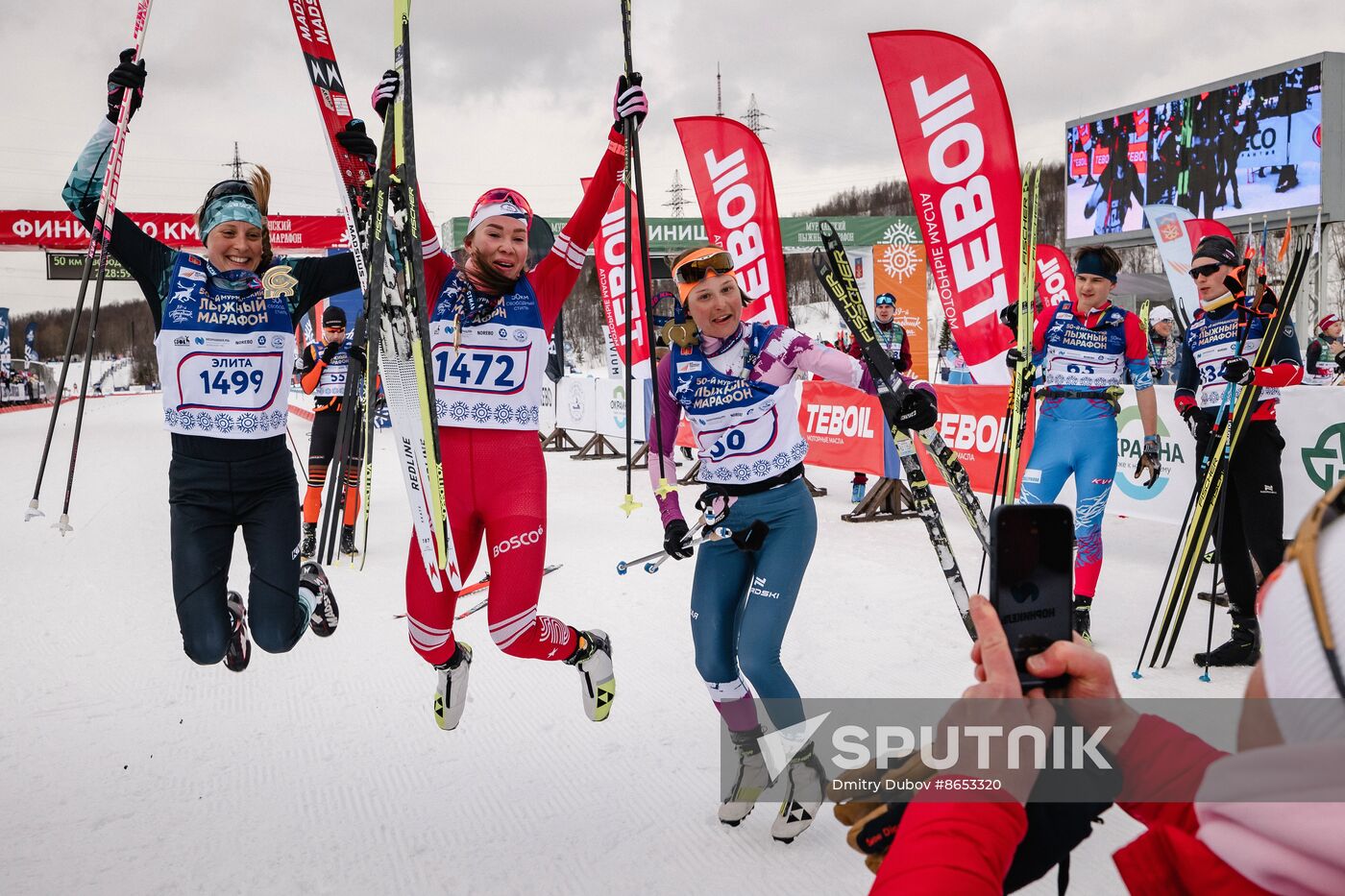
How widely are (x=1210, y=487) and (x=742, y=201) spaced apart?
503 centimetres

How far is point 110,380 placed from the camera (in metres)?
66.2

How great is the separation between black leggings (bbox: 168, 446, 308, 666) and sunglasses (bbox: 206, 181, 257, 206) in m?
1.08

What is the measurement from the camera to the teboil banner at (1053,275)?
13758 millimetres

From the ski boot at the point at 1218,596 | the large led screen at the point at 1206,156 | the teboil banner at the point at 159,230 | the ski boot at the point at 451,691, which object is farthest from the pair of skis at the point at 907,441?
the teboil banner at the point at 159,230

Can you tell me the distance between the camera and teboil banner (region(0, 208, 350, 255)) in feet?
78.2

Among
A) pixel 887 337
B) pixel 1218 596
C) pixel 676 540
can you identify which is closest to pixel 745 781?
pixel 676 540

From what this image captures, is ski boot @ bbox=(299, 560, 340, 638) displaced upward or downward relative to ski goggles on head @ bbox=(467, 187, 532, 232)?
downward

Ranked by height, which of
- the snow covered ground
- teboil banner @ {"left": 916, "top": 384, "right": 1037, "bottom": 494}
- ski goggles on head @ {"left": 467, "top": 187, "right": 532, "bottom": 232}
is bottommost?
the snow covered ground

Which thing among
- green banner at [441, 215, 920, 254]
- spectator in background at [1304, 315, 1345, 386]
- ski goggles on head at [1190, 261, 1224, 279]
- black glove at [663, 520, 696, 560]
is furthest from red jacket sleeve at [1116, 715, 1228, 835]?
green banner at [441, 215, 920, 254]

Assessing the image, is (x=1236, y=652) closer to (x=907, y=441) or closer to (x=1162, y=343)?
(x=907, y=441)

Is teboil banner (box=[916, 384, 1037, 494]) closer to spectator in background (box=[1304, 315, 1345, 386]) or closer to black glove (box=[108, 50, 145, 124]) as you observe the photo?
black glove (box=[108, 50, 145, 124])

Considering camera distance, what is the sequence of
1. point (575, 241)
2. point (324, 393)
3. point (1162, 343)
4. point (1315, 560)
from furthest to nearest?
1. point (1162, 343)
2. point (324, 393)
3. point (575, 241)
4. point (1315, 560)

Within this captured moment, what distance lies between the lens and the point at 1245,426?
4828mm

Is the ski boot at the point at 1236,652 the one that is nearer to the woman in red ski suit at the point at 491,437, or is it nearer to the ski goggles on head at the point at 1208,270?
the ski goggles on head at the point at 1208,270
